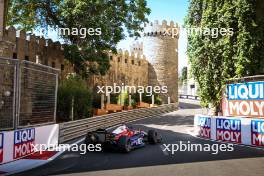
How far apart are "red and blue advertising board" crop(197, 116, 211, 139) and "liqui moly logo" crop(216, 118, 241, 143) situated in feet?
2.47

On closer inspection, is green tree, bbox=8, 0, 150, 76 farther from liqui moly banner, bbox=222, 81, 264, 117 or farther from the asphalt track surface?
the asphalt track surface

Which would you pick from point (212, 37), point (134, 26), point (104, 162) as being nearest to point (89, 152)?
point (104, 162)

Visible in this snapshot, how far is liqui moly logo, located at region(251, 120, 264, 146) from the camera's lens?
1522 cm

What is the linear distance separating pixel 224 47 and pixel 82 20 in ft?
38.9

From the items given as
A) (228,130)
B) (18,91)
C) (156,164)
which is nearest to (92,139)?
(156,164)

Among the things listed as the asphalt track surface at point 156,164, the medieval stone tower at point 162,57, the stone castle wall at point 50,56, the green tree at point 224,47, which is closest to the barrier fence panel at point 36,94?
the asphalt track surface at point 156,164

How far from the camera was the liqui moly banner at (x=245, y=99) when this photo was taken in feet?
55.9

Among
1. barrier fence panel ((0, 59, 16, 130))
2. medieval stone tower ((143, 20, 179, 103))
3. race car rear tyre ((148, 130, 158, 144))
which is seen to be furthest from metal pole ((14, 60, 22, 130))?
medieval stone tower ((143, 20, 179, 103))

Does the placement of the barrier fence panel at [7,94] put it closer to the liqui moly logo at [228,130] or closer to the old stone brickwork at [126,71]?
the liqui moly logo at [228,130]

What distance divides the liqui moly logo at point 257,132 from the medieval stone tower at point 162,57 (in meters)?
34.7

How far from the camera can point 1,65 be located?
32.8 ft

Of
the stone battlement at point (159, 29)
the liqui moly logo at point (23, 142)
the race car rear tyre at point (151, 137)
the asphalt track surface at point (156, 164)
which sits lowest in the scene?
the asphalt track surface at point (156, 164)

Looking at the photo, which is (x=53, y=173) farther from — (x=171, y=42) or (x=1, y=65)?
(x=171, y=42)

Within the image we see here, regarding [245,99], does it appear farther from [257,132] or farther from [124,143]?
[124,143]
